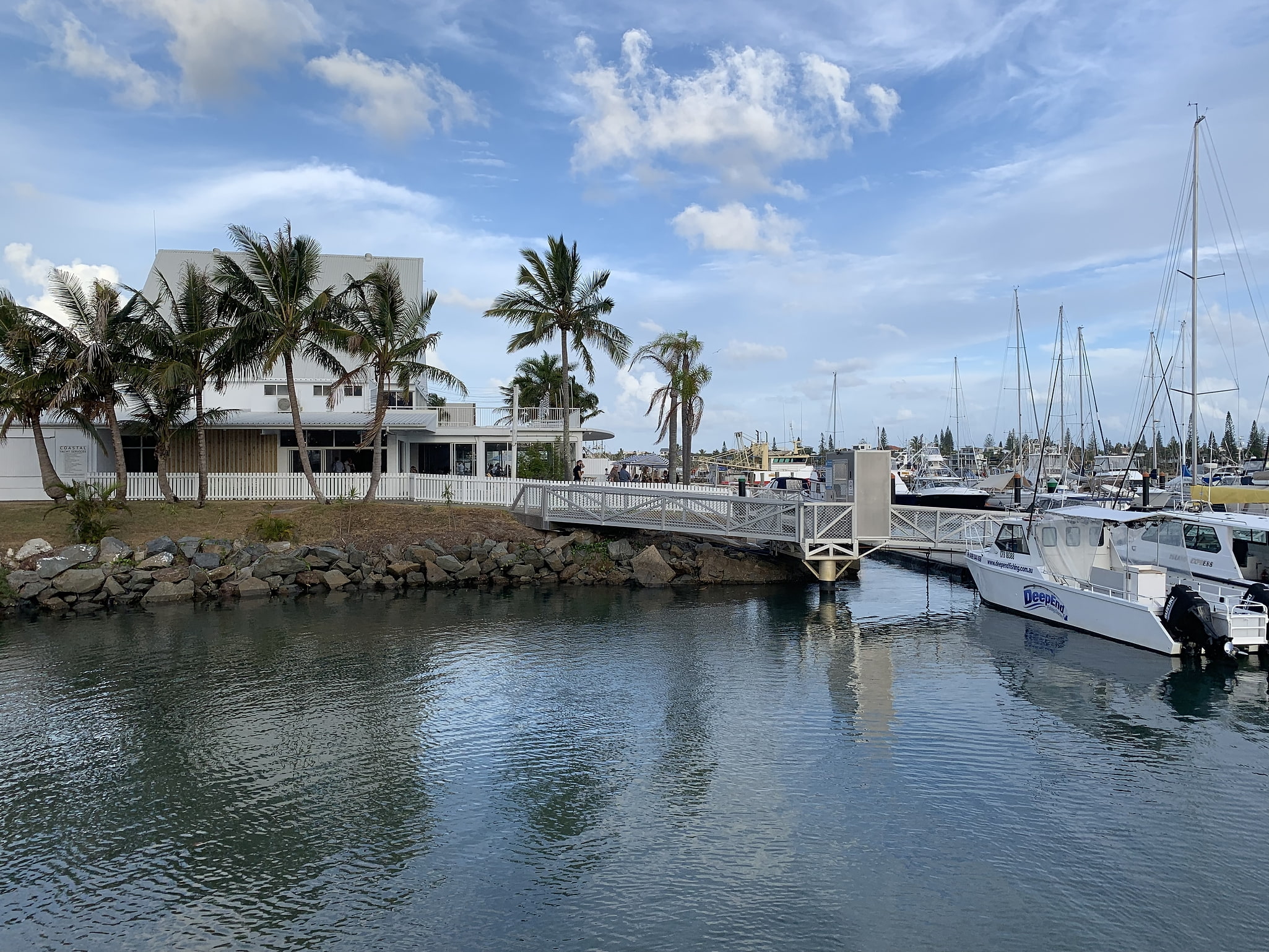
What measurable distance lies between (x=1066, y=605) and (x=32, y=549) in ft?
99.3

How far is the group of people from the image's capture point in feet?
138

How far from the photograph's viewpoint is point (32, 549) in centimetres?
2755

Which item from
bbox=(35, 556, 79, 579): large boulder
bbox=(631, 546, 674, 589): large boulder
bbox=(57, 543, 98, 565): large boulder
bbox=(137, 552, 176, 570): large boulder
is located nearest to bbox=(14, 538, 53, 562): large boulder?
bbox=(35, 556, 79, 579): large boulder

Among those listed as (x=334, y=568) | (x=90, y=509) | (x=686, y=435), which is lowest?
Answer: (x=334, y=568)

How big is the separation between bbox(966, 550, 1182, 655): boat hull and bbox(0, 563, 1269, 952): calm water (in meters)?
0.45

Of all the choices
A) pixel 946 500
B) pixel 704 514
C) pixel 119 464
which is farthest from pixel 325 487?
pixel 946 500

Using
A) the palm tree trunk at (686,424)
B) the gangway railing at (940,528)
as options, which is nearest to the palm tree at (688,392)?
the palm tree trunk at (686,424)

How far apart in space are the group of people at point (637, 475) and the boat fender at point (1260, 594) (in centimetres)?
2493

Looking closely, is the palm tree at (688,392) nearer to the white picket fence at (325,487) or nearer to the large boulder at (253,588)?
the white picket fence at (325,487)

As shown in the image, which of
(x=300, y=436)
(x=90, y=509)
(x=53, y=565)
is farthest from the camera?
(x=300, y=436)

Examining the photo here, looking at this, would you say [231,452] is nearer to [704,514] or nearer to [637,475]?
[704,514]

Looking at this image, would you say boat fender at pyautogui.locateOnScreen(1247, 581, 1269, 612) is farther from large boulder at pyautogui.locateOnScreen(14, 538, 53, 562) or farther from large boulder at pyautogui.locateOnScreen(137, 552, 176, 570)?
large boulder at pyautogui.locateOnScreen(14, 538, 53, 562)

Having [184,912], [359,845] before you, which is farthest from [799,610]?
[184,912]

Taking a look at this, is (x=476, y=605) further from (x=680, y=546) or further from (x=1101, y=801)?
(x=1101, y=801)
